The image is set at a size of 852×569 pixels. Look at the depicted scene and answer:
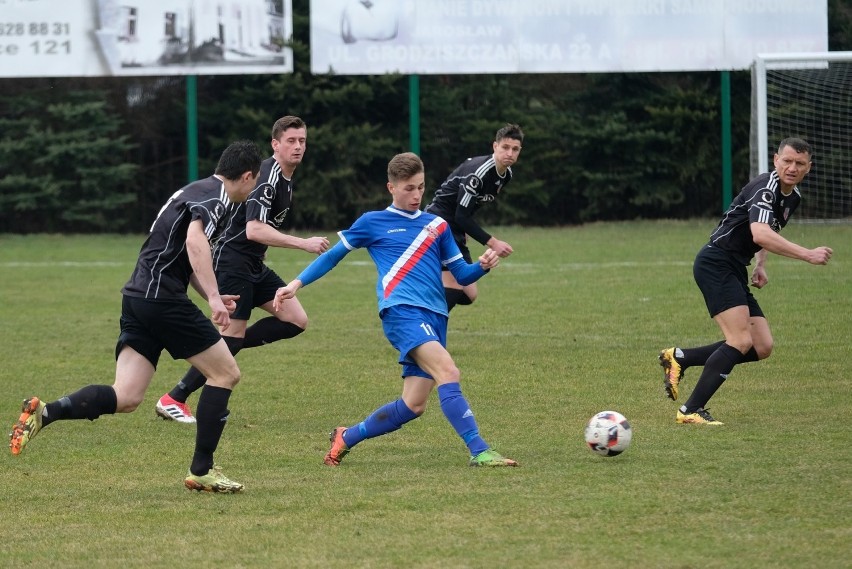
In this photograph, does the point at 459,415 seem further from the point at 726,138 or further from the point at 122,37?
the point at 726,138

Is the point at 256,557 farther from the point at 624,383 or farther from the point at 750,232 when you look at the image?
the point at 624,383

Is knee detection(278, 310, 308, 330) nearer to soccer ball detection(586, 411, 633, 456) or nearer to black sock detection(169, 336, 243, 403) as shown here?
black sock detection(169, 336, 243, 403)

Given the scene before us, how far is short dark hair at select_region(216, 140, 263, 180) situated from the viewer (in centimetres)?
643

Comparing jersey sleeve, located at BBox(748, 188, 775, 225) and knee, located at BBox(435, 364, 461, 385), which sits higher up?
jersey sleeve, located at BBox(748, 188, 775, 225)

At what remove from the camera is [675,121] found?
28.1 metres

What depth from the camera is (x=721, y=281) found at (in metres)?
8.34

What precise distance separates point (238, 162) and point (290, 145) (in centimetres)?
243

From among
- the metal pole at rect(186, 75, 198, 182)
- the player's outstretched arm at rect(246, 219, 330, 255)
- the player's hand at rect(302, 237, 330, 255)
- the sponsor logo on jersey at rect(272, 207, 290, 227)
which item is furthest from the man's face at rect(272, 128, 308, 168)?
the metal pole at rect(186, 75, 198, 182)

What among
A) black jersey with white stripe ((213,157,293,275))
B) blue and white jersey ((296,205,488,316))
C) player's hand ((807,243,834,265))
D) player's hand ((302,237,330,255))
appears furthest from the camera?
black jersey with white stripe ((213,157,293,275))

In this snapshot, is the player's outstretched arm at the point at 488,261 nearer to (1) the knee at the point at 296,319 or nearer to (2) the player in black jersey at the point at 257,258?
Result: (2) the player in black jersey at the point at 257,258

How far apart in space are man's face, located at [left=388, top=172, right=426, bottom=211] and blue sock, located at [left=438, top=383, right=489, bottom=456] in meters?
0.98

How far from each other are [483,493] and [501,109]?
23178 millimetres

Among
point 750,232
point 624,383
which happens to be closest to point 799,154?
point 750,232

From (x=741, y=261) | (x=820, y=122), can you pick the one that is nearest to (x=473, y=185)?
(x=741, y=261)
